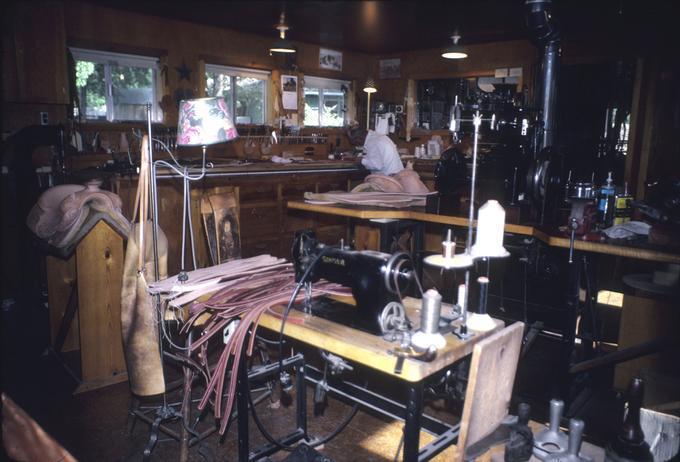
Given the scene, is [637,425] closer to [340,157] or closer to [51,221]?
[51,221]

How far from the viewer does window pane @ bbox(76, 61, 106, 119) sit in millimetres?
6152

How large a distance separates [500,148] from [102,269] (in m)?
3.11

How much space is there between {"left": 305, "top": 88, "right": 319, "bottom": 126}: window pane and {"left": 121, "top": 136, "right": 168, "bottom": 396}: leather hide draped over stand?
612 cm

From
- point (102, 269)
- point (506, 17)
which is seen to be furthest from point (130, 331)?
point (506, 17)

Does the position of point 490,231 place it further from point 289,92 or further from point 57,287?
point 289,92

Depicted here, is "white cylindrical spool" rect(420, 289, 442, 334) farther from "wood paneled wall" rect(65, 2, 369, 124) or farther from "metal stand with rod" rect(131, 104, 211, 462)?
"wood paneled wall" rect(65, 2, 369, 124)

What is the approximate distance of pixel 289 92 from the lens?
809 cm

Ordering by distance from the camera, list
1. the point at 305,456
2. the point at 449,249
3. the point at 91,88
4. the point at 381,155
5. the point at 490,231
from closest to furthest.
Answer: the point at 449,249, the point at 490,231, the point at 305,456, the point at 381,155, the point at 91,88

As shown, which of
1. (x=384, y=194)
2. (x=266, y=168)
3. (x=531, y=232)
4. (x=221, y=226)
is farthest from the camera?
(x=266, y=168)

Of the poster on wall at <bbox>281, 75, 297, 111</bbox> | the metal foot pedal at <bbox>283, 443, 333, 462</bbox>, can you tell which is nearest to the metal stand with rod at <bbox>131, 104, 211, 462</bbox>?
the metal foot pedal at <bbox>283, 443, 333, 462</bbox>

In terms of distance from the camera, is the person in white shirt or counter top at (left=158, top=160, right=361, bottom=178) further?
the person in white shirt

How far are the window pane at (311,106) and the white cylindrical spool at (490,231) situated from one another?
22.6ft

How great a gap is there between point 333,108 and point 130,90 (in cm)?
359

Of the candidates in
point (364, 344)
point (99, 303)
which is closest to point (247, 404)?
point (364, 344)
